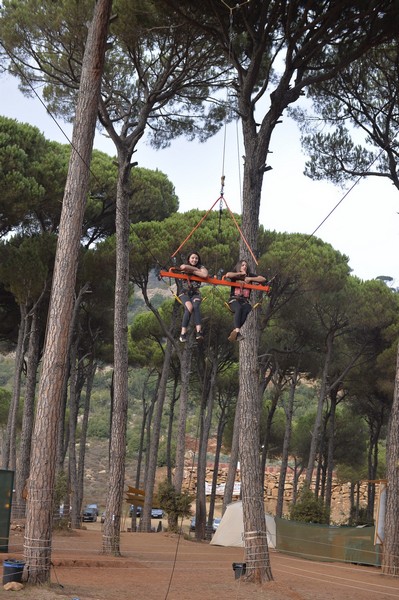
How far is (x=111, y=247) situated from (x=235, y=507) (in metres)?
7.16

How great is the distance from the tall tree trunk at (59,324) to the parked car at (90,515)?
24781mm

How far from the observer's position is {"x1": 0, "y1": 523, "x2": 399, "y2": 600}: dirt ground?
925 centimetres

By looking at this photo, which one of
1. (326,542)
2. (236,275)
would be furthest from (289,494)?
(236,275)

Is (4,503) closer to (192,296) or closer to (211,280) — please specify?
(192,296)

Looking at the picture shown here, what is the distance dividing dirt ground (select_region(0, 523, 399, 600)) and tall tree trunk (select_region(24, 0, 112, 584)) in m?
0.50

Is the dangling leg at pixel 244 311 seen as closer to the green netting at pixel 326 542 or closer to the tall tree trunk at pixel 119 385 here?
the tall tree trunk at pixel 119 385

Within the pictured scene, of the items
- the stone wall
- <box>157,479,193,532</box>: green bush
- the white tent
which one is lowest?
the stone wall

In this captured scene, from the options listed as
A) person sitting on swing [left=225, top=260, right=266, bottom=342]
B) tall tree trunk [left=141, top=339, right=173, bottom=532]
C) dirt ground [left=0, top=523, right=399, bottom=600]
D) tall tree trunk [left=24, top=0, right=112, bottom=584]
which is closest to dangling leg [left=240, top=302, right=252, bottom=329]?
person sitting on swing [left=225, top=260, right=266, bottom=342]

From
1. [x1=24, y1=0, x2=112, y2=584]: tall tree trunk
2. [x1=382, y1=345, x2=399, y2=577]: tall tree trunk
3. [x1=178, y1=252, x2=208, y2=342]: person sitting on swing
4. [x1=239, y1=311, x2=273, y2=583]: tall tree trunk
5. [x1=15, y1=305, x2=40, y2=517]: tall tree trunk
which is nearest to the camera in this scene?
[x1=178, y1=252, x2=208, y2=342]: person sitting on swing

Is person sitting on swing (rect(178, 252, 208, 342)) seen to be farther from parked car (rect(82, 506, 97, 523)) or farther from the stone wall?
the stone wall

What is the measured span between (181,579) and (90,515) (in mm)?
22857

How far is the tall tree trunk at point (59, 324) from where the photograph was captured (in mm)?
8664

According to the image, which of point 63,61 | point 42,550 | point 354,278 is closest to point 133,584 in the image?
point 42,550

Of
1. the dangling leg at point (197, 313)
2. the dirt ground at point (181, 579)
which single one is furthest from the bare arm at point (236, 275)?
the dirt ground at point (181, 579)
